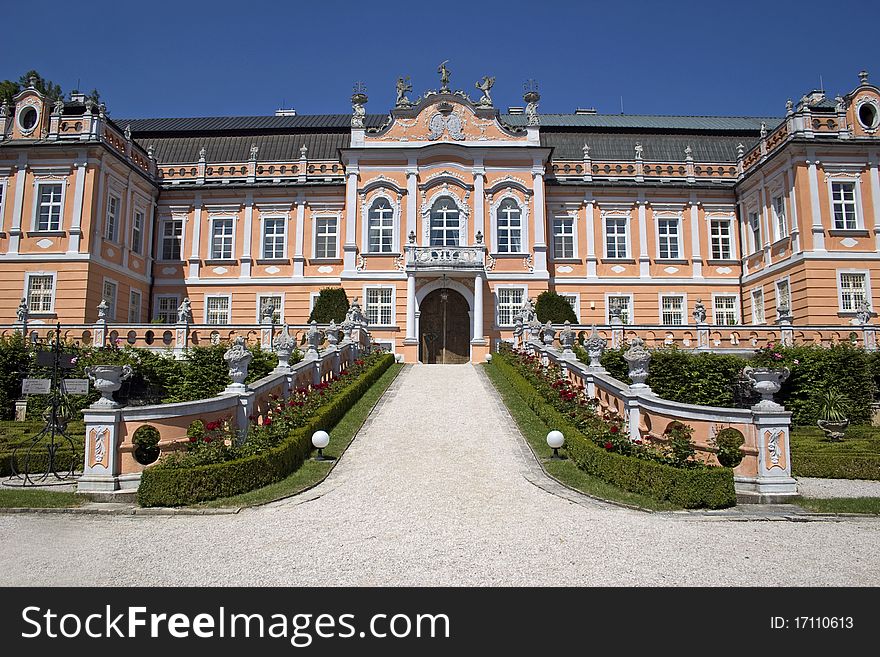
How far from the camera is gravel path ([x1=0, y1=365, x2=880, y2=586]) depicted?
7.04 meters

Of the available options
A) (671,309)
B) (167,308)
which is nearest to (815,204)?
(671,309)

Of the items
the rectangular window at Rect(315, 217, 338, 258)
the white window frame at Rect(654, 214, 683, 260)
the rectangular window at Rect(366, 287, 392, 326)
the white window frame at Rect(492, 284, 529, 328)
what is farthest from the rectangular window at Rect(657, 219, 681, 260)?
the rectangular window at Rect(315, 217, 338, 258)

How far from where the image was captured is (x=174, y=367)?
824 inches

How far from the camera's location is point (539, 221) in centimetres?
3297

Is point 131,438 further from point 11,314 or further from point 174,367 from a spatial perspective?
point 11,314

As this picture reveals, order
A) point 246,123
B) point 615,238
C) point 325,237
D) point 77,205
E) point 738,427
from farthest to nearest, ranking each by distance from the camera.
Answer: point 246,123 → point 325,237 → point 615,238 → point 77,205 → point 738,427

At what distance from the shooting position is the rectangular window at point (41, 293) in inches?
1107

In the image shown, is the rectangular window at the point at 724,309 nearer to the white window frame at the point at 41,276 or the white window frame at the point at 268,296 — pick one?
the white window frame at the point at 268,296

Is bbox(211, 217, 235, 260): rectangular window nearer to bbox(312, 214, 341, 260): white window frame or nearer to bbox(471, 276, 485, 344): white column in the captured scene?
bbox(312, 214, 341, 260): white window frame

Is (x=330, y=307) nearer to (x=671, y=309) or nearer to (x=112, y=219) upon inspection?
(x=112, y=219)

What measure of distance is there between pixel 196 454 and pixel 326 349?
34.3ft

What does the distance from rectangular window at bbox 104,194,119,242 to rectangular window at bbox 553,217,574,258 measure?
847 inches

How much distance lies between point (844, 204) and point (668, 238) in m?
8.53

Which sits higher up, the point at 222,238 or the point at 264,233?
the point at 264,233
